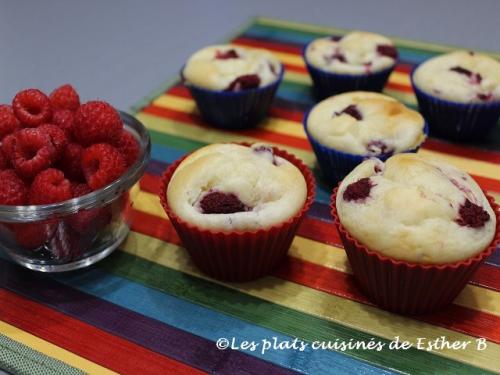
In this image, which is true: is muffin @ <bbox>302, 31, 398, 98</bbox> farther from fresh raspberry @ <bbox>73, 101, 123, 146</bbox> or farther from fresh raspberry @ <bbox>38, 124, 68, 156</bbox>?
fresh raspberry @ <bbox>38, 124, 68, 156</bbox>

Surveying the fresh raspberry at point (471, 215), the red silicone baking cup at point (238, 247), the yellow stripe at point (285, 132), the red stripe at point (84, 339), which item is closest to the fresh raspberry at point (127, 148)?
the red silicone baking cup at point (238, 247)

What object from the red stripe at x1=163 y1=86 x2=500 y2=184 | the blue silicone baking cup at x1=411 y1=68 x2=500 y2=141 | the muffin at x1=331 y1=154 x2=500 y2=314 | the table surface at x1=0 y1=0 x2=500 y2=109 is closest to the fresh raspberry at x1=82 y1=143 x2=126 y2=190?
the muffin at x1=331 y1=154 x2=500 y2=314

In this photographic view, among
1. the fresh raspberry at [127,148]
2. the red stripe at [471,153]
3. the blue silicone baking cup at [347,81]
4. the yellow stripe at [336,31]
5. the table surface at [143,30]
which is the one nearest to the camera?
the fresh raspberry at [127,148]

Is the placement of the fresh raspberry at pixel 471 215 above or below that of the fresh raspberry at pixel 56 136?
below

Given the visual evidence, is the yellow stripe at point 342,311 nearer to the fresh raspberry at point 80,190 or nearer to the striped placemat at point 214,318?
the striped placemat at point 214,318

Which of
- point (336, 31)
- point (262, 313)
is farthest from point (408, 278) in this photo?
point (336, 31)

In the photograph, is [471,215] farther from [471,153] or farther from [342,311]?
[471,153]

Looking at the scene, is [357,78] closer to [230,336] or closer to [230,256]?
[230,256]
